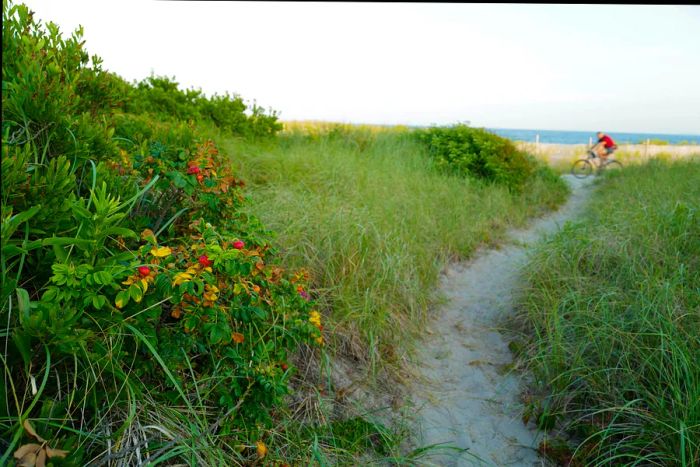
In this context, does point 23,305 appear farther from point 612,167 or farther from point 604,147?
point 612,167

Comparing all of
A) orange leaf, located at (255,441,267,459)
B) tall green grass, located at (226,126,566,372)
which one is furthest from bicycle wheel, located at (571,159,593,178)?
orange leaf, located at (255,441,267,459)

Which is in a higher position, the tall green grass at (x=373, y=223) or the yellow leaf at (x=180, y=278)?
the yellow leaf at (x=180, y=278)

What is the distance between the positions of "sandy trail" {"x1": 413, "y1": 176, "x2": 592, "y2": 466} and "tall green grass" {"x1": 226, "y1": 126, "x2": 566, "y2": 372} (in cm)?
25

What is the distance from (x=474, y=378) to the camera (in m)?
4.03

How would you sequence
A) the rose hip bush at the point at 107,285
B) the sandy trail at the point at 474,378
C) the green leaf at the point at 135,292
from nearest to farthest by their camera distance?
the rose hip bush at the point at 107,285, the green leaf at the point at 135,292, the sandy trail at the point at 474,378

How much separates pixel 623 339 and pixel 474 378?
1.06 m

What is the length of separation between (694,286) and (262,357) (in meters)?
3.21

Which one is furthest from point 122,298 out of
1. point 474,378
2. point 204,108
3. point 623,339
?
point 204,108

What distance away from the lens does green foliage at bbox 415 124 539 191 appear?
978 cm

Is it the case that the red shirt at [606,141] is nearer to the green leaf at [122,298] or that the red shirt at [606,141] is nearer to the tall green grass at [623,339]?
the tall green grass at [623,339]

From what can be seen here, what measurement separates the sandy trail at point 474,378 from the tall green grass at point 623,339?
25 cm

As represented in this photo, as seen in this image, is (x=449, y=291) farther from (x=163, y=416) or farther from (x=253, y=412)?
(x=163, y=416)

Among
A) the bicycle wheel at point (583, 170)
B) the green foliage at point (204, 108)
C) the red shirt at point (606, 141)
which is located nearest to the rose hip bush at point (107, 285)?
the green foliage at point (204, 108)

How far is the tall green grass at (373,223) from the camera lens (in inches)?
162
